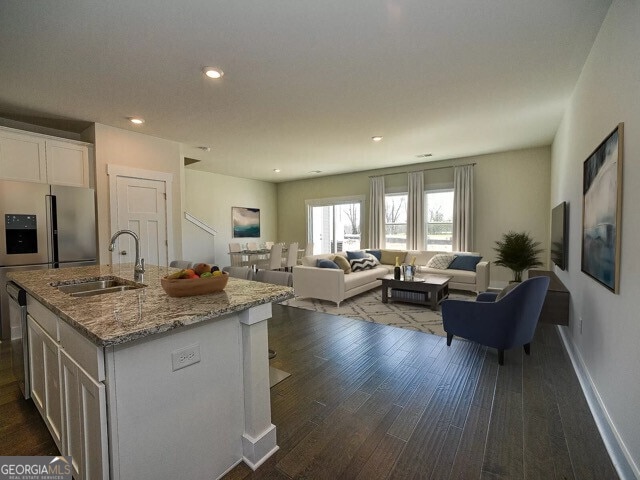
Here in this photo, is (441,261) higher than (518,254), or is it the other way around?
(518,254)

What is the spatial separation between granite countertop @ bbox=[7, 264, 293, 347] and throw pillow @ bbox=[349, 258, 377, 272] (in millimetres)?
4044

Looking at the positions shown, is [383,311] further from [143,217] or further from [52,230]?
[52,230]

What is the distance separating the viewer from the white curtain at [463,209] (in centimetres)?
614

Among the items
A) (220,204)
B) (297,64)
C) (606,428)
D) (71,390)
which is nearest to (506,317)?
(606,428)

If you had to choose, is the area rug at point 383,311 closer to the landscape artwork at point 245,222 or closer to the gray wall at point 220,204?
the gray wall at point 220,204

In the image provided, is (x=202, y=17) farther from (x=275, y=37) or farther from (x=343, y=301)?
(x=343, y=301)

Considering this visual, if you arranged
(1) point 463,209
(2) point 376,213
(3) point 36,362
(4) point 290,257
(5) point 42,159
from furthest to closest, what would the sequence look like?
(2) point 376,213, (4) point 290,257, (1) point 463,209, (5) point 42,159, (3) point 36,362

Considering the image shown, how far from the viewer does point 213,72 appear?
107 inches

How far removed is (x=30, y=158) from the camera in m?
3.57

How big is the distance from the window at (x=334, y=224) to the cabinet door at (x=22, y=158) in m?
6.03

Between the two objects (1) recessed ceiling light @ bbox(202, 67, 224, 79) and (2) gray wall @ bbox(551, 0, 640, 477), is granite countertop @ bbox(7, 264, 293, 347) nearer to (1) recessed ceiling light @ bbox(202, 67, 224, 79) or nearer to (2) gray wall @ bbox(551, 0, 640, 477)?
(2) gray wall @ bbox(551, 0, 640, 477)

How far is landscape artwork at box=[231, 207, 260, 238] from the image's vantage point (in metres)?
8.41

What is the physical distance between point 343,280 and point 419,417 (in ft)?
9.20

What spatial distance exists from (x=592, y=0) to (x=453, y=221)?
4.75m
